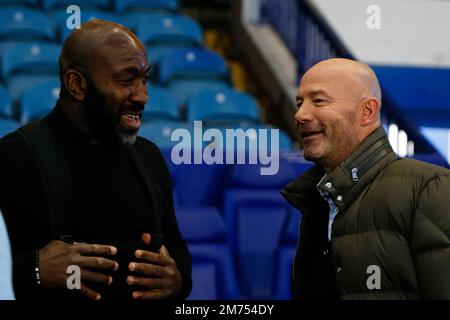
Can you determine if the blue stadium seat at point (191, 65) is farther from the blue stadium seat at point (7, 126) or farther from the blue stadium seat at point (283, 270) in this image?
the blue stadium seat at point (283, 270)

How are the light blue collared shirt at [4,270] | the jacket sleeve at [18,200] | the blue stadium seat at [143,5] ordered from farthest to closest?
the blue stadium seat at [143,5] < the jacket sleeve at [18,200] < the light blue collared shirt at [4,270]

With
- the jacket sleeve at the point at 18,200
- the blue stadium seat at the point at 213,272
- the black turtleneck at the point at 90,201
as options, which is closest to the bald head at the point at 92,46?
the black turtleneck at the point at 90,201

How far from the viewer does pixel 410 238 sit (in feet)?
6.36

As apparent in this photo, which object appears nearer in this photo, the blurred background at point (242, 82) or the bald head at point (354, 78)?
the bald head at point (354, 78)

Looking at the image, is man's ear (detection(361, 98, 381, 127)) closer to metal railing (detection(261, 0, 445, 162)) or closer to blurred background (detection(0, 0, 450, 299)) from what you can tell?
blurred background (detection(0, 0, 450, 299))

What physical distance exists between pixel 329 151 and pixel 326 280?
11.5 inches

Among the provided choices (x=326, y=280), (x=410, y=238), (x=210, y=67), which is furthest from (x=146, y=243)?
(x=210, y=67)

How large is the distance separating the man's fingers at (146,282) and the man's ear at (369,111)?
591 millimetres

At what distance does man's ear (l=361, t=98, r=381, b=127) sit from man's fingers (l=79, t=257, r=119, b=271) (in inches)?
25.3

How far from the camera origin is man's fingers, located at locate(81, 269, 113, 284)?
6.74 feet

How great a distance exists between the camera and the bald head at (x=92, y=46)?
2.11 meters

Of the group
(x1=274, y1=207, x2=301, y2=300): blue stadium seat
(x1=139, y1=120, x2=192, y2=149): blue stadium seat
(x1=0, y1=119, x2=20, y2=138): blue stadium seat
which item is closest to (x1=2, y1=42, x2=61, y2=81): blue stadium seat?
(x1=139, y1=120, x2=192, y2=149): blue stadium seat

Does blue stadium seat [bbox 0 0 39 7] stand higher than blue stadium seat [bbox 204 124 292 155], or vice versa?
blue stadium seat [bbox 0 0 39 7]

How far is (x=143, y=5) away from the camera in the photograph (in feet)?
22.5
